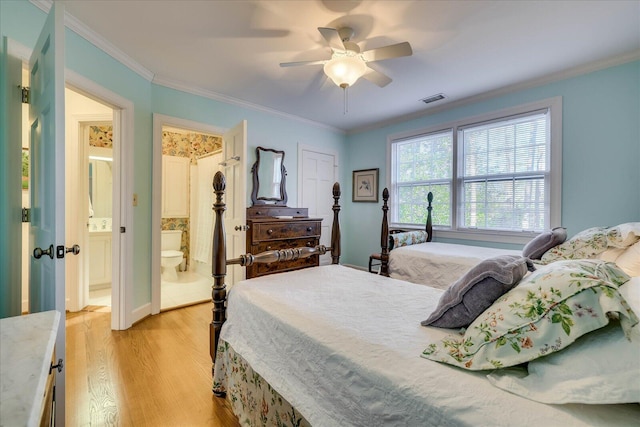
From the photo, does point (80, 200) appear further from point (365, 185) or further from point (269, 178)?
point (365, 185)

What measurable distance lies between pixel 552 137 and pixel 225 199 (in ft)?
12.1

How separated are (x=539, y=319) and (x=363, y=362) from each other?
53 cm

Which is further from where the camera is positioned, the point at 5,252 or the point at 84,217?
the point at 84,217

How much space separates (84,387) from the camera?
1782mm

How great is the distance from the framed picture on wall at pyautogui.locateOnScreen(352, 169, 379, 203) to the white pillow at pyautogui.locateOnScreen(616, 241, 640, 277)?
Answer: 2987 mm

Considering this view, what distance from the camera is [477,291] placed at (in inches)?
41.1

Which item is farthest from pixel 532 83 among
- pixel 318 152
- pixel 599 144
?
pixel 318 152

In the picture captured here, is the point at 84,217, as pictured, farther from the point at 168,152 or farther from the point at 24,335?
the point at 24,335

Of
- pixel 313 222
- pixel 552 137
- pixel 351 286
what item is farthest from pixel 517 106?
pixel 351 286

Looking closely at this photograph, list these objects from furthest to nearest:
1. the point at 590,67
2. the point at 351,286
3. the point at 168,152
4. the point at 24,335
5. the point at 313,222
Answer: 1. the point at 168,152
2. the point at 313,222
3. the point at 590,67
4. the point at 351,286
5. the point at 24,335

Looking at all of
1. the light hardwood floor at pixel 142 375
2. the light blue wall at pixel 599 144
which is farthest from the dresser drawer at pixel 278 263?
the light blue wall at pixel 599 144

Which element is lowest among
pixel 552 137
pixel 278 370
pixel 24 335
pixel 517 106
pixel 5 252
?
pixel 278 370

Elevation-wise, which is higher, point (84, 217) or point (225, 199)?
point (225, 199)

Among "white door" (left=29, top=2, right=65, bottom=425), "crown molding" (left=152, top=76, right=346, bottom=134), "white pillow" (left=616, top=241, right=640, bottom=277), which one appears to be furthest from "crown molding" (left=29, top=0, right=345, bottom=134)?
"white pillow" (left=616, top=241, right=640, bottom=277)
